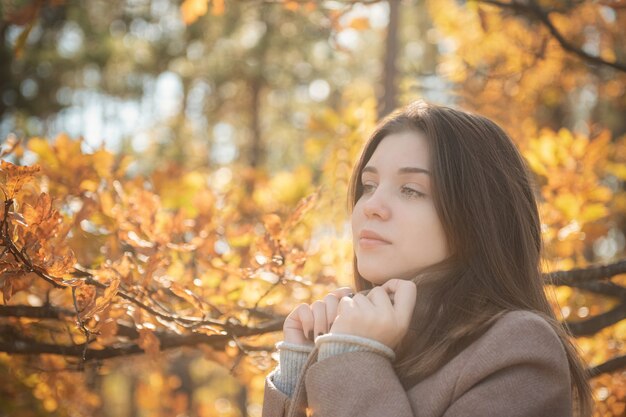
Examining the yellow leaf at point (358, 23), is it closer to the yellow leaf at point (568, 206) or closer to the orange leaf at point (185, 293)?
the yellow leaf at point (568, 206)

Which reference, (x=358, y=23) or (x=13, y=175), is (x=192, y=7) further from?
(x=13, y=175)

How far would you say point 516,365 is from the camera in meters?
1.36

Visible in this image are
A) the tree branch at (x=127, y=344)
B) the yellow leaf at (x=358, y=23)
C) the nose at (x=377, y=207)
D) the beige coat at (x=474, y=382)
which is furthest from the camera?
the yellow leaf at (x=358, y=23)

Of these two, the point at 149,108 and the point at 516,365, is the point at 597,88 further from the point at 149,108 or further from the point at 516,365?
the point at 149,108

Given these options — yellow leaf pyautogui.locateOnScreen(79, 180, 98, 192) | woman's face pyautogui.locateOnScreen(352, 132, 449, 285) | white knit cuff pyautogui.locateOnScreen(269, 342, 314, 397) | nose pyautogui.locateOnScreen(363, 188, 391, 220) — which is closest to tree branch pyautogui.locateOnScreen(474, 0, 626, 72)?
woman's face pyautogui.locateOnScreen(352, 132, 449, 285)

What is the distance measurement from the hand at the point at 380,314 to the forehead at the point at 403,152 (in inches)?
12.4

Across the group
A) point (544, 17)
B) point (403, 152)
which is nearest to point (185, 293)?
point (403, 152)

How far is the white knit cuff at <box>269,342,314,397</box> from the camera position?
5.21ft

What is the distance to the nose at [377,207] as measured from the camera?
1.58 meters

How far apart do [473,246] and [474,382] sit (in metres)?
0.38

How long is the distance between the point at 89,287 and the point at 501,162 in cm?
106

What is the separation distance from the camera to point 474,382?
135 centimetres

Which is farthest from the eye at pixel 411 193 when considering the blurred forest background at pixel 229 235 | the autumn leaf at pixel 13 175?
the autumn leaf at pixel 13 175

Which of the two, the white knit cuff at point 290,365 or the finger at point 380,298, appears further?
the white knit cuff at point 290,365
